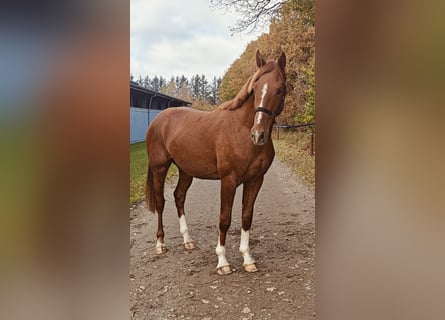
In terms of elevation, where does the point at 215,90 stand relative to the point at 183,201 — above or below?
above

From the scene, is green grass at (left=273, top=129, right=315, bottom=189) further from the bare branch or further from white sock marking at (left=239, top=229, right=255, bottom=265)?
the bare branch

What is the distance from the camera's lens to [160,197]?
1.23 m

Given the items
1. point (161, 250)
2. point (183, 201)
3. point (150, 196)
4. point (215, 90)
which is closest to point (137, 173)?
point (150, 196)

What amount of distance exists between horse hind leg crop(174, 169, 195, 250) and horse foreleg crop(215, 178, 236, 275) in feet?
0.37

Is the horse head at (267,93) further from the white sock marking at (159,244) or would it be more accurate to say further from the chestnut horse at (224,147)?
the white sock marking at (159,244)

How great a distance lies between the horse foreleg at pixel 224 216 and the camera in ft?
3.87

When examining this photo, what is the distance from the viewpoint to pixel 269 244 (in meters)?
1.20

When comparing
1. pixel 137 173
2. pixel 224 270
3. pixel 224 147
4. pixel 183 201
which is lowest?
pixel 224 270

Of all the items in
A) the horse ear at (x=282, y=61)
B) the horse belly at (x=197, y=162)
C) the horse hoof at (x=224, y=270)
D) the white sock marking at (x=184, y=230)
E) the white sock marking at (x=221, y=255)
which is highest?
the horse ear at (x=282, y=61)

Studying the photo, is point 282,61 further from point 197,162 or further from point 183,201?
point 183,201

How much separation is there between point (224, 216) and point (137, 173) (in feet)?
1.23

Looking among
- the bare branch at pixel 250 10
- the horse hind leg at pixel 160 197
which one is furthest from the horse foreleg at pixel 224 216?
the bare branch at pixel 250 10

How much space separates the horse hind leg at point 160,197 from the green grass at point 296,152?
0.44 meters
